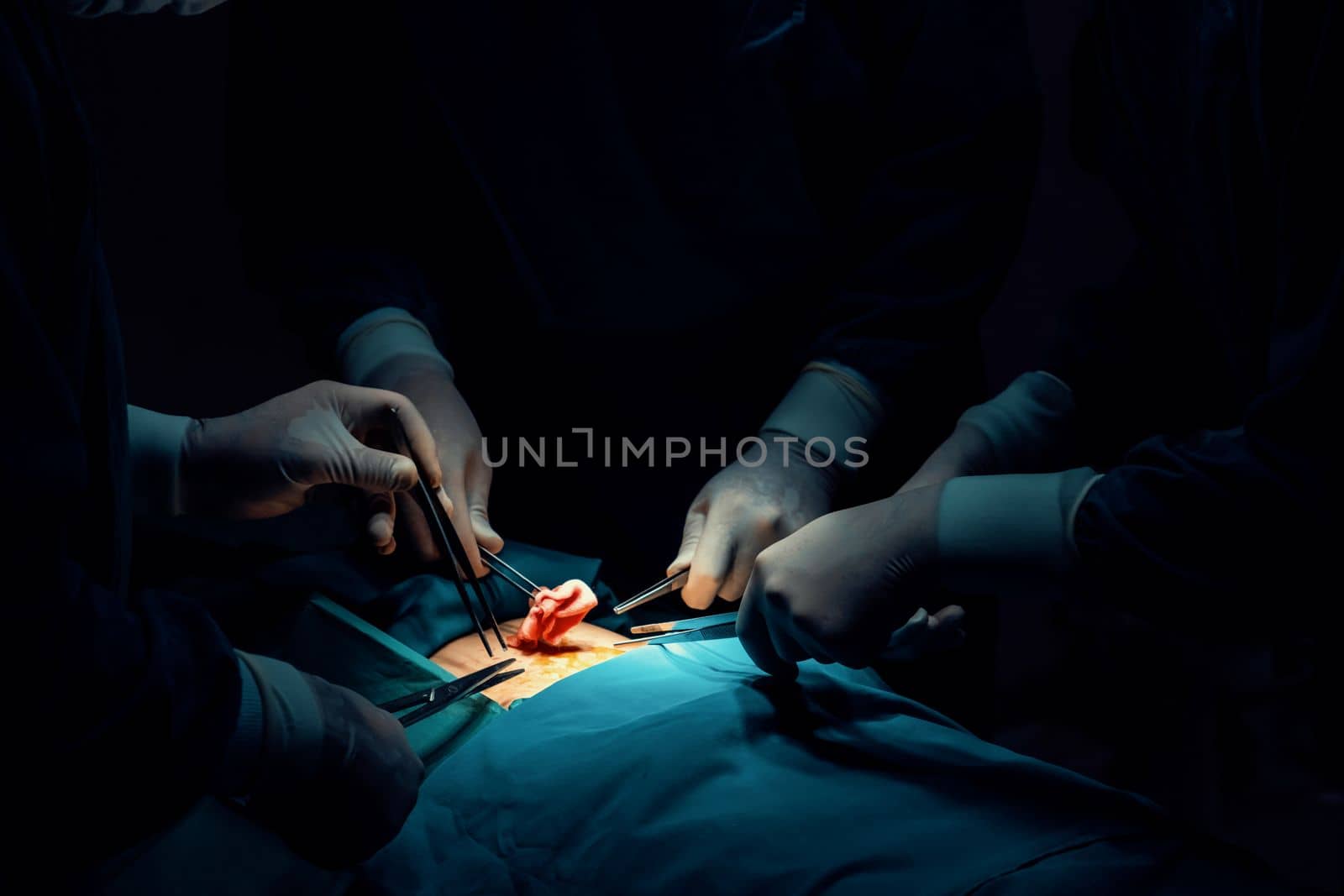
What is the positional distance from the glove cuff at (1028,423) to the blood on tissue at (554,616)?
95cm

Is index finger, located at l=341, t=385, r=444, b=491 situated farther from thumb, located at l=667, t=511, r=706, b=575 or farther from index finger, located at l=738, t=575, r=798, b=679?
index finger, located at l=738, t=575, r=798, b=679

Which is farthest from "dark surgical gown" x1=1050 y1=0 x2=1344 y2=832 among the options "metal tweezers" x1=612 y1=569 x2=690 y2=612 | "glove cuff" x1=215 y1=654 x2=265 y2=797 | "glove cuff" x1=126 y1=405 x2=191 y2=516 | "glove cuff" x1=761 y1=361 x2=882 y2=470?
"glove cuff" x1=126 y1=405 x2=191 y2=516

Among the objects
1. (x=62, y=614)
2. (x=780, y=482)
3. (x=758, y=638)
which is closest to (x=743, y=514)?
(x=780, y=482)

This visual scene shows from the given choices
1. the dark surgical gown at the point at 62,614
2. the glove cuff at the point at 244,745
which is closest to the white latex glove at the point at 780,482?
the glove cuff at the point at 244,745

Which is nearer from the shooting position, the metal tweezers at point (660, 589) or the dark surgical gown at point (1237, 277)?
the dark surgical gown at point (1237, 277)

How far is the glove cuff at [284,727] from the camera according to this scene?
4.42 feet

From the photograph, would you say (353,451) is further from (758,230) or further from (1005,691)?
(1005,691)

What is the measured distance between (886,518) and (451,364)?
130 centimetres

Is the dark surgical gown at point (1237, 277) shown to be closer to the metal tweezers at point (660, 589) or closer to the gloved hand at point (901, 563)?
the gloved hand at point (901, 563)

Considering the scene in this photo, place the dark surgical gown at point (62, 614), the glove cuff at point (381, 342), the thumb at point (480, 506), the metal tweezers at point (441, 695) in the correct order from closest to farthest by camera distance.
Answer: the dark surgical gown at point (62, 614)
the metal tweezers at point (441, 695)
the thumb at point (480, 506)
the glove cuff at point (381, 342)

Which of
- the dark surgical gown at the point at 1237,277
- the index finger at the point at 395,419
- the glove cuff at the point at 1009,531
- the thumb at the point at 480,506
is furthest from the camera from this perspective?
the thumb at the point at 480,506

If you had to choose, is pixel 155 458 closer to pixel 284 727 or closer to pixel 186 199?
pixel 284 727

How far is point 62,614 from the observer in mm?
1036

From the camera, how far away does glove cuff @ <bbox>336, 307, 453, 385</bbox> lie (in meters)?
2.38
